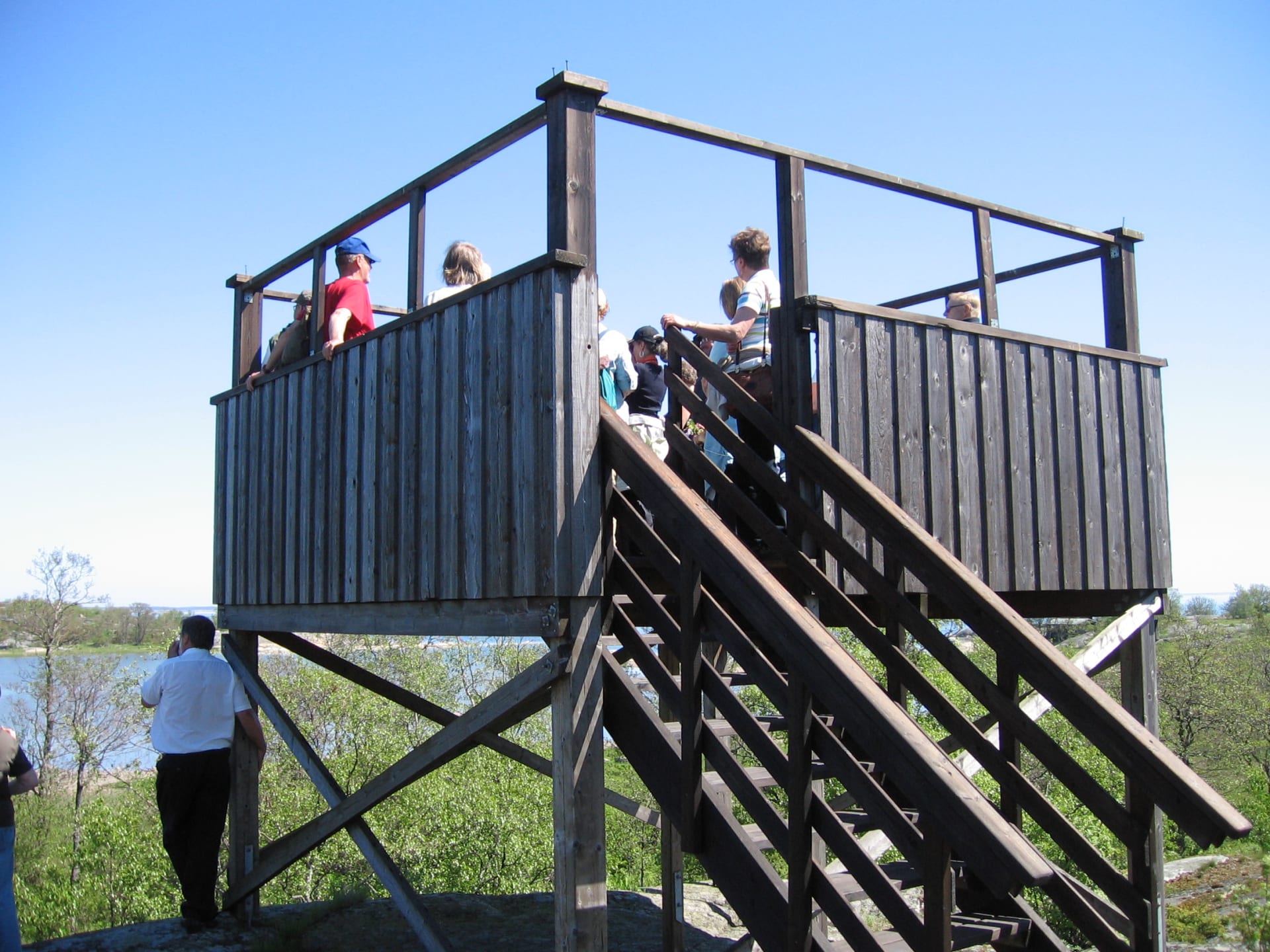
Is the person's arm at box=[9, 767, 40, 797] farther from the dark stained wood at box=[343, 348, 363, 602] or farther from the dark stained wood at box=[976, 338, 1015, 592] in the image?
the dark stained wood at box=[976, 338, 1015, 592]

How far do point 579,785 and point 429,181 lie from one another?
300 centimetres

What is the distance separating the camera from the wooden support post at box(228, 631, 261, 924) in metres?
7.25

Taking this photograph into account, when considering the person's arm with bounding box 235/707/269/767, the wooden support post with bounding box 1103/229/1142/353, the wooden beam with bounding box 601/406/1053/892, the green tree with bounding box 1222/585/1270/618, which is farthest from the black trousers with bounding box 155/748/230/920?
the green tree with bounding box 1222/585/1270/618

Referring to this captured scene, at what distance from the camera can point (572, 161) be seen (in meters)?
4.66

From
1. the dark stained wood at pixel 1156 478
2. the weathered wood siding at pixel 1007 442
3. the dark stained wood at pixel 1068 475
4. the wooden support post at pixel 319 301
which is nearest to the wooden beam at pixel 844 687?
the weathered wood siding at pixel 1007 442

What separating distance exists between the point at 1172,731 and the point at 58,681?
142ft

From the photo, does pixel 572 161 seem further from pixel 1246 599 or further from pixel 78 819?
pixel 1246 599

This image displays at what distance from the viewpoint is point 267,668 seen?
140 feet

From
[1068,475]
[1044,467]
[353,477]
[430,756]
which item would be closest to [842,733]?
[430,756]

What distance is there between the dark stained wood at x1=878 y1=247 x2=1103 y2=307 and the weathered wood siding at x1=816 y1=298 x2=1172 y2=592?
544mm

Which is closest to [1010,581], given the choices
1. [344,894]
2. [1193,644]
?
[344,894]

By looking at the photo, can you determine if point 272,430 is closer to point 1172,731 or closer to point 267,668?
point 267,668

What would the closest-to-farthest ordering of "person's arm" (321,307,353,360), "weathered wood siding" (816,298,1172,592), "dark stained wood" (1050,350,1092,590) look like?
"weathered wood siding" (816,298,1172,592)
"person's arm" (321,307,353,360)
"dark stained wood" (1050,350,1092,590)

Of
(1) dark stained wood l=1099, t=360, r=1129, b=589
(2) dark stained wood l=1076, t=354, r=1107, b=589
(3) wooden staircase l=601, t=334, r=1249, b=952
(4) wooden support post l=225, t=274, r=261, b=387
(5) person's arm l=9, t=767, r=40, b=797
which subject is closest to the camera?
(3) wooden staircase l=601, t=334, r=1249, b=952
